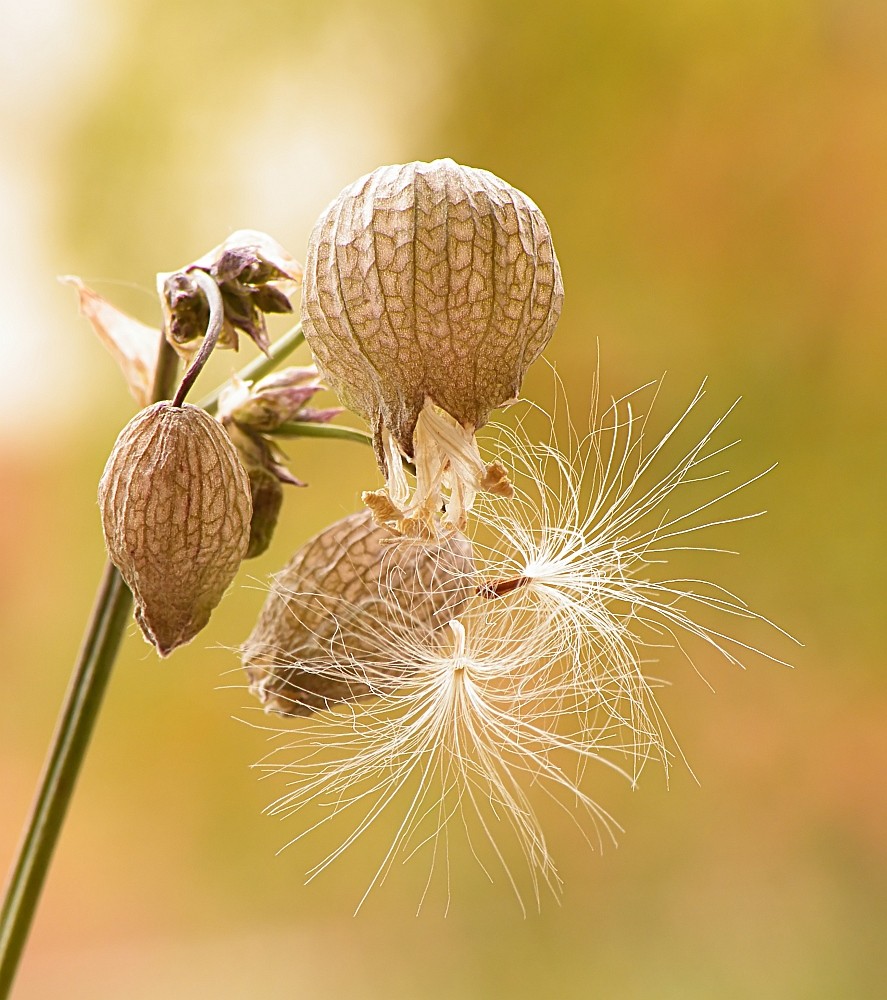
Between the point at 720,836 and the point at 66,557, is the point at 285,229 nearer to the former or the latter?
the point at 66,557

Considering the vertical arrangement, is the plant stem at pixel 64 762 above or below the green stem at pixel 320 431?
below

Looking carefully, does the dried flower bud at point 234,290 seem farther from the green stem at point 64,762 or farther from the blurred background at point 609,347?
the blurred background at point 609,347

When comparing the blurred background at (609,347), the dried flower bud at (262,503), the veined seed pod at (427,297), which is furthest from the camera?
the blurred background at (609,347)

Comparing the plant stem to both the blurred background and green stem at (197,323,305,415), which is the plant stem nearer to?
green stem at (197,323,305,415)


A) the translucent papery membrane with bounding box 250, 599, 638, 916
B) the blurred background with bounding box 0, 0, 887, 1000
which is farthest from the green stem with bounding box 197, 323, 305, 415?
the blurred background with bounding box 0, 0, 887, 1000

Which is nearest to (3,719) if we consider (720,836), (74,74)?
(74,74)

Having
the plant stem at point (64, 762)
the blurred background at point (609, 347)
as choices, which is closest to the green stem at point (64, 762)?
the plant stem at point (64, 762)
